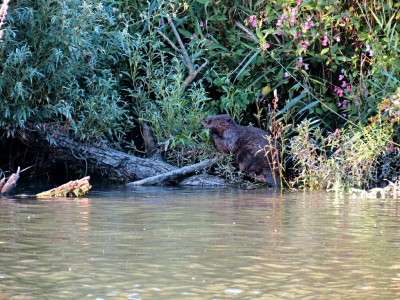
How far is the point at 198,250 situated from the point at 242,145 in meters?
5.39

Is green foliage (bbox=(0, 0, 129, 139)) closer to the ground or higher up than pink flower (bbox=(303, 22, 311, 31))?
closer to the ground

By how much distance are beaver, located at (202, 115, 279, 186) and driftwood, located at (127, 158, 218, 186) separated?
9.9 inches

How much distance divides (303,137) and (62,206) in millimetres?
3342

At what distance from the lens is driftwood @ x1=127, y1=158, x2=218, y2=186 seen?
32.2 ft

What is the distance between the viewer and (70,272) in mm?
4039

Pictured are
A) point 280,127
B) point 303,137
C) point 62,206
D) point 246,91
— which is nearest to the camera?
point 62,206

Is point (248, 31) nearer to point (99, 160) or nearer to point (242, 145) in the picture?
point (242, 145)

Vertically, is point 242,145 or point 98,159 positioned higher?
point 242,145

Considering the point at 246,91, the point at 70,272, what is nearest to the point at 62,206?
the point at 70,272

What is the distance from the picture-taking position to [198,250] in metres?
4.74

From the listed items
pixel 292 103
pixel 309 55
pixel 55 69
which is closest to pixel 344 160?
pixel 292 103

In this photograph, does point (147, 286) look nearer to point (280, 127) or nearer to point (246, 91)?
point (280, 127)

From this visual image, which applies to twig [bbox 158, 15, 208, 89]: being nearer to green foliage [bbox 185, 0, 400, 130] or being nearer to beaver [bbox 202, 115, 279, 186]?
green foliage [bbox 185, 0, 400, 130]

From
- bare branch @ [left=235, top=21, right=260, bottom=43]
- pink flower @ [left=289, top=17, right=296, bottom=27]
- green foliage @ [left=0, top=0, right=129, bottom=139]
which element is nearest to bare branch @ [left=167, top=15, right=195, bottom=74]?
bare branch @ [left=235, top=21, right=260, bottom=43]
